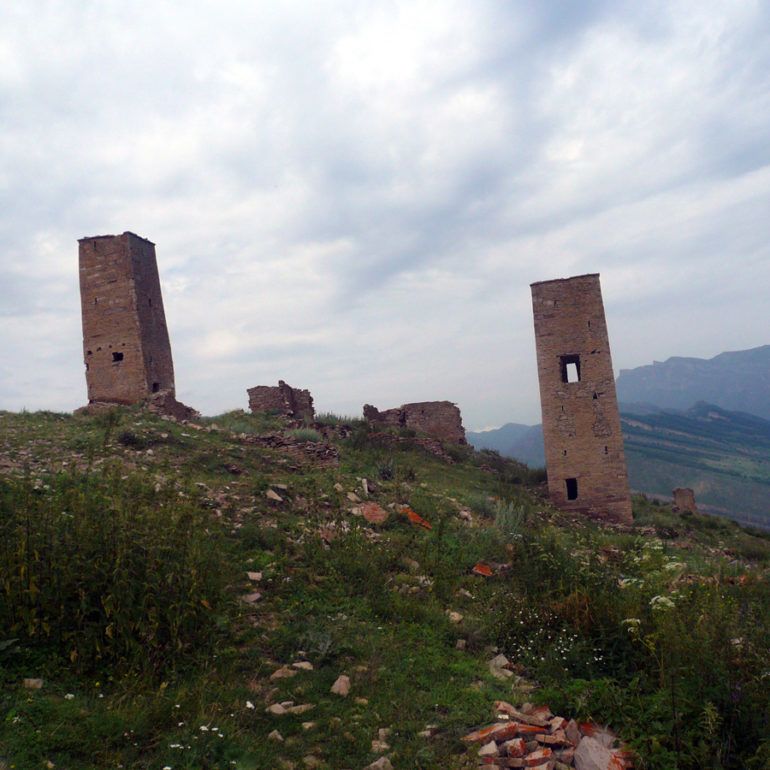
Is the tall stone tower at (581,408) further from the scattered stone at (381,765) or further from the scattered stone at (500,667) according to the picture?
the scattered stone at (381,765)

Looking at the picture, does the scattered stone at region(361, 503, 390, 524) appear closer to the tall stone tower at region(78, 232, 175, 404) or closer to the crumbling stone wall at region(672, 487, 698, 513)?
the tall stone tower at region(78, 232, 175, 404)

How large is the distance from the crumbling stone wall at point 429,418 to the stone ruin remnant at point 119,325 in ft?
27.3

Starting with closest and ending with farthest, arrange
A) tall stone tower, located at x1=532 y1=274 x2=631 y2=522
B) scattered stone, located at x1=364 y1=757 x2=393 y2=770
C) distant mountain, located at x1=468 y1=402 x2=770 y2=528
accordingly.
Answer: scattered stone, located at x1=364 y1=757 x2=393 y2=770, tall stone tower, located at x1=532 y1=274 x2=631 y2=522, distant mountain, located at x1=468 y1=402 x2=770 y2=528

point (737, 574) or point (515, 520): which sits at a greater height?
point (515, 520)

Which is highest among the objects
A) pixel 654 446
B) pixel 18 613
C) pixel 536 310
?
pixel 536 310

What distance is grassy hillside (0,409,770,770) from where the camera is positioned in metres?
3.76

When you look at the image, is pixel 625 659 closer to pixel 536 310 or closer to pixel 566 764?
pixel 566 764

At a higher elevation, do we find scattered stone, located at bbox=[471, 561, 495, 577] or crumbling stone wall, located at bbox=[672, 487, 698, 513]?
scattered stone, located at bbox=[471, 561, 495, 577]

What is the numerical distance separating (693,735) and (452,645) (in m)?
2.09

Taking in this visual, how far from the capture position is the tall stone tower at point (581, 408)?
14391 millimetres

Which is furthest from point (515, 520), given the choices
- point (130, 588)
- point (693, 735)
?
point (130, 588)

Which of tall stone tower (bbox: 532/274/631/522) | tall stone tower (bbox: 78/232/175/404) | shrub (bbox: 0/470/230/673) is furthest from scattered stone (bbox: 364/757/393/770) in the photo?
tall stone tower (bbox: 78/232/175/404)

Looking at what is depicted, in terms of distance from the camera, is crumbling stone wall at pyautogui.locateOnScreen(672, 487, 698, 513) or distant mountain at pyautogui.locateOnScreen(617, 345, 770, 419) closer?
crumbling stone wall at pyautogui.locateOnScreen(672, 487, 698, 513)

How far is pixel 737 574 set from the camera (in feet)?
25.7
